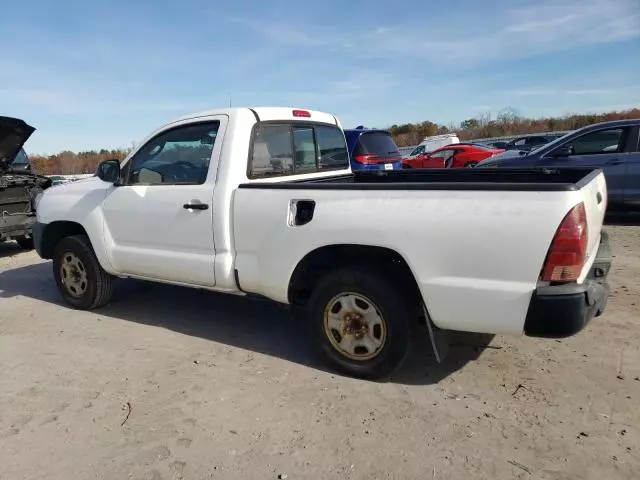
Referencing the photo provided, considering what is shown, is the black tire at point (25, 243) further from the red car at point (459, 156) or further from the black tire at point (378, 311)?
the red car at point (459, 156)

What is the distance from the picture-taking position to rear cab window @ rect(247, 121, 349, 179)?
4.12 metres

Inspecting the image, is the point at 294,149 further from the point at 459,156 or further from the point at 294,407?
the point at 459,156

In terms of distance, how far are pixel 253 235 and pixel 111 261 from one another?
1.80 meters

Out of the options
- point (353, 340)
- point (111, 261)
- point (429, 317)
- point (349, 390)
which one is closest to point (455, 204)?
point (429, 317)

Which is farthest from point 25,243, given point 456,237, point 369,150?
point 456,237

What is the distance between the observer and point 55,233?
5316mm

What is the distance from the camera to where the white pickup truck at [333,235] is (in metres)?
2.80

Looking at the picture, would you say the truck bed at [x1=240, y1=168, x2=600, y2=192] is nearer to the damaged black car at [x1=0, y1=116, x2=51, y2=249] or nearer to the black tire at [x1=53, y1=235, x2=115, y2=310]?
the black tire at [x1=53, y1=235, x2=115, y2=310]

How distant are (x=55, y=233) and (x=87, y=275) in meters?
0.65

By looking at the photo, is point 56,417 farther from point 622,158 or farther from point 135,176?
point 622,158

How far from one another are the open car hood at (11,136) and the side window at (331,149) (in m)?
5.33

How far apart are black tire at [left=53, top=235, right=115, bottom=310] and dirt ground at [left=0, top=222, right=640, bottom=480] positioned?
42 cm

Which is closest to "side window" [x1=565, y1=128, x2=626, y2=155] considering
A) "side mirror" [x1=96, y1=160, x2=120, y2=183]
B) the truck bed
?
the truck bed

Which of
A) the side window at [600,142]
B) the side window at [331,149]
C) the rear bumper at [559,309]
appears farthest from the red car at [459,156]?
the rear bumper at [559,309]
